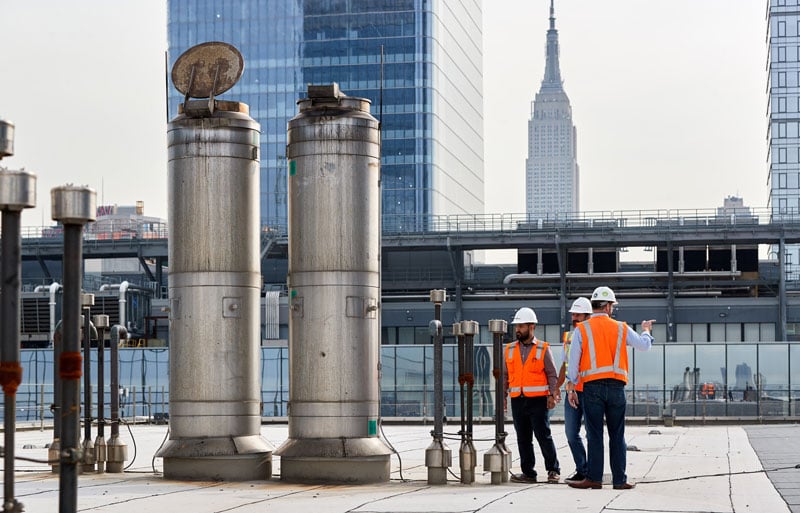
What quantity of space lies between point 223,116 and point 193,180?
0.85 meters

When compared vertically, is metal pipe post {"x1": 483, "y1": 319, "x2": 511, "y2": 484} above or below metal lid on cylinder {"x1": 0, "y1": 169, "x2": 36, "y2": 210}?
below

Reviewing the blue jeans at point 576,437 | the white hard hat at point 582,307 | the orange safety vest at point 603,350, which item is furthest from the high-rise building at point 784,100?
the orange safety vest at point 603,350

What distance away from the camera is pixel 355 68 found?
12850cm

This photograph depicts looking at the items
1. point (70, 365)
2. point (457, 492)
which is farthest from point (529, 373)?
point (70, 365)

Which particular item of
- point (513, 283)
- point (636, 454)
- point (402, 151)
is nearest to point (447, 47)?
point (402, 151)

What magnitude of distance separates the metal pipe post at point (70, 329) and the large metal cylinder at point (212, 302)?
317 inches

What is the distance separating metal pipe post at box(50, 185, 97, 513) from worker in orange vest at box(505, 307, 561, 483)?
881 cm

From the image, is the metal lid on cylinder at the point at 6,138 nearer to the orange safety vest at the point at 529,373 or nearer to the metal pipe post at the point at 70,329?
the metal pipe post at the point at 70,329

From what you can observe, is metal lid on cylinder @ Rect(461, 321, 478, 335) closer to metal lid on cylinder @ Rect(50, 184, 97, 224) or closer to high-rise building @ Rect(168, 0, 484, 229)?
metal lid on cylinder @ Rect(50, 184, 97, 224)

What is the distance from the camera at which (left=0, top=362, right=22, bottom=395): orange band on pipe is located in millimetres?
7133

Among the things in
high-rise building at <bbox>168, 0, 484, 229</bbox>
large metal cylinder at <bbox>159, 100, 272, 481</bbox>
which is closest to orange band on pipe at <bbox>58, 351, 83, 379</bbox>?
large metal cylinder at <bbox>159, 100, 272, 481</bbox>

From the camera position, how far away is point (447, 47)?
13525 cm

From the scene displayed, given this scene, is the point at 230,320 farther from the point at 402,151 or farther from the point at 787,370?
the point at 402,151

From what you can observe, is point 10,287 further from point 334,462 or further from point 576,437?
point 576,437
